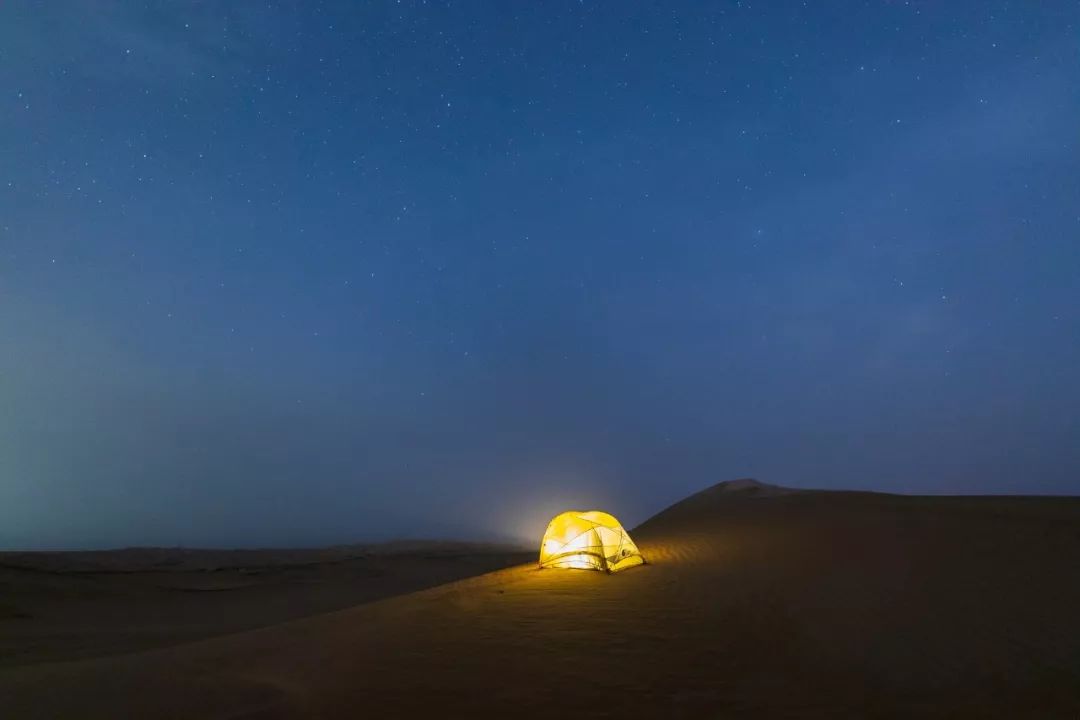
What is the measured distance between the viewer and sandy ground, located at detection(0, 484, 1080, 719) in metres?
6.42

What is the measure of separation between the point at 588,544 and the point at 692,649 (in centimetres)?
712

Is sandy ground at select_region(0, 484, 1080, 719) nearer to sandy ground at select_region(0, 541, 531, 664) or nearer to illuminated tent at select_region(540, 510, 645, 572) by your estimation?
illuminated tent at select_region(540, 510, 645, 572)

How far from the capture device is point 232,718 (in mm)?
6043

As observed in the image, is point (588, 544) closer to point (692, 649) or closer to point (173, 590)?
point (692, 649)

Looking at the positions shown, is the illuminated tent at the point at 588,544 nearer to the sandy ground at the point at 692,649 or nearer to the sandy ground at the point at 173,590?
the sandy ground at the point at 692,649

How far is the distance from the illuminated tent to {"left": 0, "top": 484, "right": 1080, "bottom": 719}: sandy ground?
3.50ft

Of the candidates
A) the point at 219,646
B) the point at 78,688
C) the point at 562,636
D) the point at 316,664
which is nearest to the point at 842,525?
the point at 562,636

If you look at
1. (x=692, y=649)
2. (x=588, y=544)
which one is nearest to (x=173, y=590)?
(x=588, y=544)

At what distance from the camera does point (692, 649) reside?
27.7 feet

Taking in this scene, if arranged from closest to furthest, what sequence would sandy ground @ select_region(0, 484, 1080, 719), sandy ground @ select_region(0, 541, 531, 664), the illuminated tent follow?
sandy ground @ select_region(0, 484, 1080, 719) → sandy ground @ select_region(0, 541, 531, 664) → the illuminated tent

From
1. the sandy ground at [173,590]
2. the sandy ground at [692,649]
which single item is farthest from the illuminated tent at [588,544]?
the sandy ground at [173,590]

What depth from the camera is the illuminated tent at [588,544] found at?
→ 15297 mm

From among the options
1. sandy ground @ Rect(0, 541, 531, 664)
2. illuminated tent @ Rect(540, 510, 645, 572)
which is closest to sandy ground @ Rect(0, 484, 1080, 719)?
illuminated tent @ Rect(540, 510, 645, 572)

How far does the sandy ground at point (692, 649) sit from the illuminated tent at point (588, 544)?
3.50 feet
